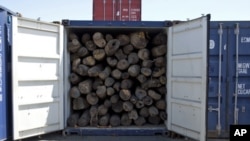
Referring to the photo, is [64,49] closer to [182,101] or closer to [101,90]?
[101,90]

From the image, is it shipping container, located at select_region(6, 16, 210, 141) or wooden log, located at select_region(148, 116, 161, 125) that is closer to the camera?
shipping container, located at select_region(6, 16, 210, 141)

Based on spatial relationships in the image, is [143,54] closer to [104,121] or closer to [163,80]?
[163,80]

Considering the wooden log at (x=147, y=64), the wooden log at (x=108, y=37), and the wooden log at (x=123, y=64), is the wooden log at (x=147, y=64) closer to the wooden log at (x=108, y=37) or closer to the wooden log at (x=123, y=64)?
the wooden log at (x=123, y=64)

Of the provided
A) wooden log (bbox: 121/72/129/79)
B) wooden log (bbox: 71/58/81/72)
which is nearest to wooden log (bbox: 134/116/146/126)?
wooden log (bbox: 121/72/129/79)

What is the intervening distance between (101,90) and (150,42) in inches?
58.7

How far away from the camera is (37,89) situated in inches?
183

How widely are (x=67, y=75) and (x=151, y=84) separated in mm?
1699

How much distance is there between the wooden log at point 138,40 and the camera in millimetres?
5285

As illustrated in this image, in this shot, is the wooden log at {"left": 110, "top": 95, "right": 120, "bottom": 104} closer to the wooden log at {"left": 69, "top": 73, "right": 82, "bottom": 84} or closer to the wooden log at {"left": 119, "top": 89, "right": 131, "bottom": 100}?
the wooden log at {"left": 119, "top": 89, "right": 131, "bottom": 100}

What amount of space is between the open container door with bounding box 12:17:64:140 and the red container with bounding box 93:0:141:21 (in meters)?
5.75

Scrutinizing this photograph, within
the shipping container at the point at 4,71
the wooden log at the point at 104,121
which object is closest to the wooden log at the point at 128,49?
the wooden log at the point at 104,121

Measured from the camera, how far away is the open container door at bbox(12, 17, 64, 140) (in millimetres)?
4316

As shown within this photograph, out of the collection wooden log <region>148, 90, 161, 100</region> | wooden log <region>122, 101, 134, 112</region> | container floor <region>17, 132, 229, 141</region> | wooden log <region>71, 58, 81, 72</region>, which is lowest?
container floor <region>17, 132, 229, 141</region>

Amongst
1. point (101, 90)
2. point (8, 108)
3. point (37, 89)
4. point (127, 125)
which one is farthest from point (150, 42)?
point (8, 108)
